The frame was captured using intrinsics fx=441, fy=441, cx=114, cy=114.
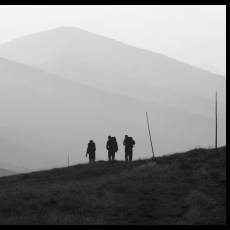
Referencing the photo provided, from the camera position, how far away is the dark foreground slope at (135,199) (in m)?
13.9

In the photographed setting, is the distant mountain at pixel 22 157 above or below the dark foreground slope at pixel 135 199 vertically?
above

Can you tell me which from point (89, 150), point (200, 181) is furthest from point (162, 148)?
point (200, 181)

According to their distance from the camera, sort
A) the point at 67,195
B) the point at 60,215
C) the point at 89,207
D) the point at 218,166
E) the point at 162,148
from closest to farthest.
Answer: the point at 60,215 → the point at 89,207 → the point at 67,195 → the point at 218,166 → the point at 162,148

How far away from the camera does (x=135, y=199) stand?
57.3 ft

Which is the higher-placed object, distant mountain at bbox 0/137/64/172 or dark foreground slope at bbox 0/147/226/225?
distant mountain at bbox 0/137/64/172

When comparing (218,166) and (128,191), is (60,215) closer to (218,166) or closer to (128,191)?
(128,191)

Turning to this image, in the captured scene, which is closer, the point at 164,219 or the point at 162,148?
the point at 164,219

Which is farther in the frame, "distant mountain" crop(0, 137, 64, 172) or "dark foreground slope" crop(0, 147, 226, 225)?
"distant mountain" crop(0, 137, 64, 172)

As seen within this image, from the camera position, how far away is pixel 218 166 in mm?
24547

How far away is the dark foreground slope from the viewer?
45.6 ft

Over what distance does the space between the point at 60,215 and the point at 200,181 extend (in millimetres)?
9323

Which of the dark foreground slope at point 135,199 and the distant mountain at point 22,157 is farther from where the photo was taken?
the distant mountain at point 22,157

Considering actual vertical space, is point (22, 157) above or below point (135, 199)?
above
